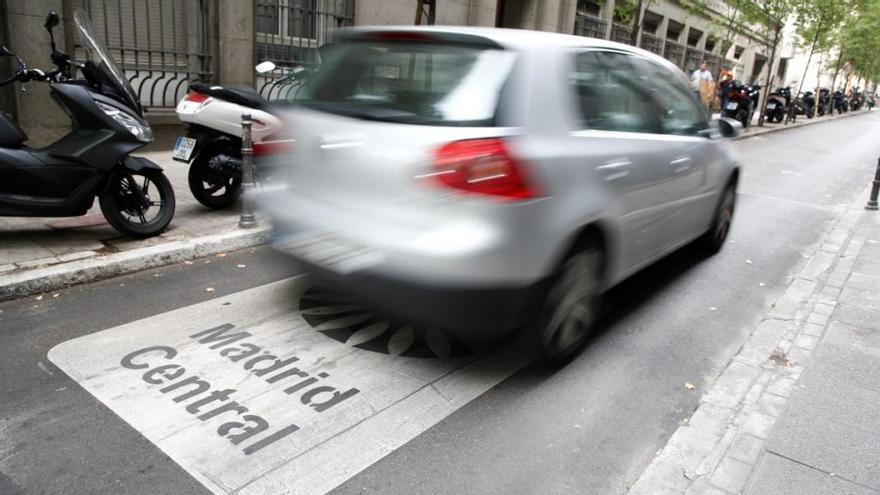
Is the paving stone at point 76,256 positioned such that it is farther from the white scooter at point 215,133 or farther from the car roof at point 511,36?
the car roof at point 511,36

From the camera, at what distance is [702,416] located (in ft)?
11.2

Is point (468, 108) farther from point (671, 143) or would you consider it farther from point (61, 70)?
point (61, 70)

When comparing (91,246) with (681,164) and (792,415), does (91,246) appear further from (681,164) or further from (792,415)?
(792,415)

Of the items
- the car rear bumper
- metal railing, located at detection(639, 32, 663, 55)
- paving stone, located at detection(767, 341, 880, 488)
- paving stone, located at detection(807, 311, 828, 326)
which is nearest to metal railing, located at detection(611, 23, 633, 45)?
metal railing, located at detection(639, 32, 663, 55)

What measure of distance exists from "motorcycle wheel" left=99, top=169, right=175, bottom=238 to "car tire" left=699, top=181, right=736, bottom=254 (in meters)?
4.91

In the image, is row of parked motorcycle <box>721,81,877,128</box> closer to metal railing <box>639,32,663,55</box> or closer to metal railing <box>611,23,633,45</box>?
metal railing <box>639,32,663,55</box>

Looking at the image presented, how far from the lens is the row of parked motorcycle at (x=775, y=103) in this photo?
2097cm

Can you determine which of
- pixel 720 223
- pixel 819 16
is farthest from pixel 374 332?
pixel 819 16

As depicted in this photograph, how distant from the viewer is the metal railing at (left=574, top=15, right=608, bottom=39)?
800 inches

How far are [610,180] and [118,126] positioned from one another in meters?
3.82

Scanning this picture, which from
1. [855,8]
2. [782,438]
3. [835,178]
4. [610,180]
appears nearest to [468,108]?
[610,180]

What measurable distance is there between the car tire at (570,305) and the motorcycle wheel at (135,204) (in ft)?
11.7

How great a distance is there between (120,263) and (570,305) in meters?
3.33

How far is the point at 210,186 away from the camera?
263 inches
